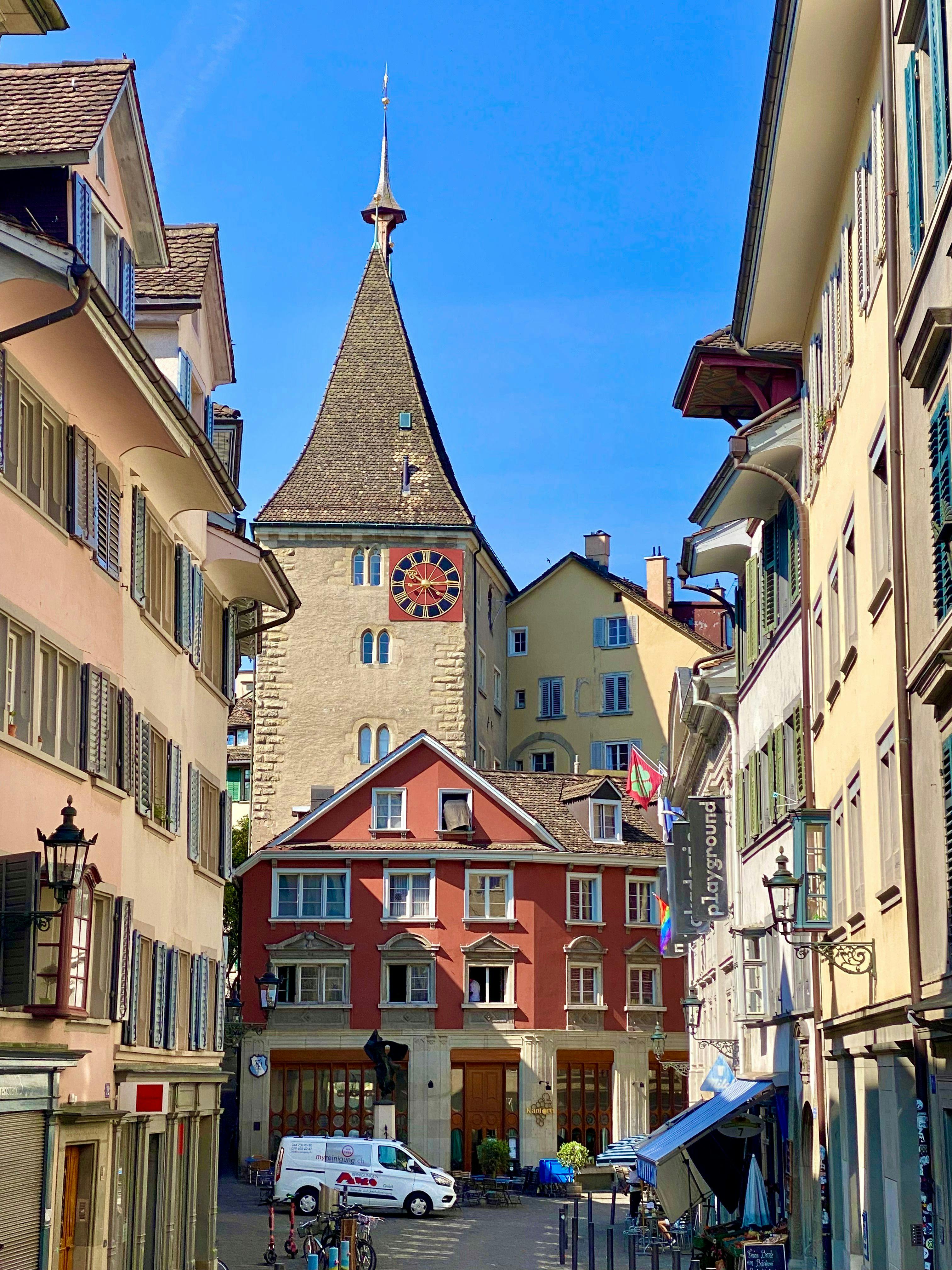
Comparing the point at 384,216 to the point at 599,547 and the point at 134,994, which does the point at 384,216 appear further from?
the point at 134,994

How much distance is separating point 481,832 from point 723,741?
24880mm

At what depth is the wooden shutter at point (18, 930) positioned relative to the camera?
1519 centimetres

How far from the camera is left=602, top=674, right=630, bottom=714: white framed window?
74312 millimetres

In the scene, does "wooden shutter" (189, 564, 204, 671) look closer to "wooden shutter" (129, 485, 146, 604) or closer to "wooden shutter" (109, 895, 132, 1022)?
"wooden shutter" (129, 485, 146, 604)

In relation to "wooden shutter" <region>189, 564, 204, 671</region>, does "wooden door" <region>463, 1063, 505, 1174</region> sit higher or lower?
lower

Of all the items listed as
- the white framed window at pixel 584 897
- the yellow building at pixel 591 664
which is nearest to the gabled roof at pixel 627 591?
the yellow building at pixel 591 664

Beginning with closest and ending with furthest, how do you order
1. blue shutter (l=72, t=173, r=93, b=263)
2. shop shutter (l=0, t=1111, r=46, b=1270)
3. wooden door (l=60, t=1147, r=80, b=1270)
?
shop shutter (l=0, t=1111, r=46, b=1270)
blue shutter (l=72, t=173, r=93, b=263)
wooden door (l=60, t=1147, r=80, b=1270)

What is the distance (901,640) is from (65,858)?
775 cm

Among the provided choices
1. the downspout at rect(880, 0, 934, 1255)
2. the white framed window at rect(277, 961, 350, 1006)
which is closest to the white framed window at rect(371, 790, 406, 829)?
the white framed window at rect(277, 961, 350, 1006)

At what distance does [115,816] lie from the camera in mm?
20828

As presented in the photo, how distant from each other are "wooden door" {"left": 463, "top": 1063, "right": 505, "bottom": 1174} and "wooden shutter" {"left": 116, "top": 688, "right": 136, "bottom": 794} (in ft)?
112

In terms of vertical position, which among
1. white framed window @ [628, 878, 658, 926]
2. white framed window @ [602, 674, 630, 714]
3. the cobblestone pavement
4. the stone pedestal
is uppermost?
white framed window @ [602, 674, 630, 714]

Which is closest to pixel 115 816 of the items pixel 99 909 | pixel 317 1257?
pixel 99 909

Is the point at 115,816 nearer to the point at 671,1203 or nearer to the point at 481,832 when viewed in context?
the point at 671,1203
